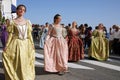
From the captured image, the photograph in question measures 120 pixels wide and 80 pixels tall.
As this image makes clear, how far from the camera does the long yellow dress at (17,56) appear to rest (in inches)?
336

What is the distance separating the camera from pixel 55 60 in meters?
10.9

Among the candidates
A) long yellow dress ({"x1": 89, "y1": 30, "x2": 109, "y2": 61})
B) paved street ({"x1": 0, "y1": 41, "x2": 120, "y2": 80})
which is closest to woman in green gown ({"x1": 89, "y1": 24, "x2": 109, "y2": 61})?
long yellow dress ({"x1": 89, "y1": 30, "x2": 109, "y2": 61})

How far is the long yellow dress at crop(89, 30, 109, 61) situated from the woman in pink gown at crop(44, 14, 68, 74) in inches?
179

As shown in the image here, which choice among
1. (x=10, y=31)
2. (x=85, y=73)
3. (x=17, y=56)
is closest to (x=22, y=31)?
(x=10, y=31)

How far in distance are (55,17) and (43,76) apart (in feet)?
5.85

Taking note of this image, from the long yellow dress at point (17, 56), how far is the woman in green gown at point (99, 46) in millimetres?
7060

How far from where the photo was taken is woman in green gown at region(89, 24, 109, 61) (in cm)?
1545

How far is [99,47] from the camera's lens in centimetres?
1571

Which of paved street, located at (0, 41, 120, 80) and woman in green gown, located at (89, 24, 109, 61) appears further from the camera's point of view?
woman in green gown, located at (89, 24, 109, 61)

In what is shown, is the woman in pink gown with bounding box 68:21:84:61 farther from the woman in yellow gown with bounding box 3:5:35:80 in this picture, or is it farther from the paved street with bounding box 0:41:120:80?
the woman in yellow gown with bounding box 3:5:35:80

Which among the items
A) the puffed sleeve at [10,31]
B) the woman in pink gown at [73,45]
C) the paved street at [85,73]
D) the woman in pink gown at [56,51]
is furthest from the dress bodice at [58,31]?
the woman in pink gown at [73,45]

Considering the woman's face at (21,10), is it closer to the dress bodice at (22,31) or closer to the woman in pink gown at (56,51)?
the dress bodice at (22,31)

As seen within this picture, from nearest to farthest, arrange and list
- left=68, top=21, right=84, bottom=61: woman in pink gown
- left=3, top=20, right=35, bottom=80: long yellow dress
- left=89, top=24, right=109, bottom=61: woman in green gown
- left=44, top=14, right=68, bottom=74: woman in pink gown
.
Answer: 1. left=3, top=20, right=35, bottom=80: long yellow dress
2. left=44, top=14, right=68, bottom=74: woman in pink gown
3. left=68, top=21, right=84, bottom=61: woman in pink gown
4. left=89, top=24, right=109, bottom=61: woman in green gown

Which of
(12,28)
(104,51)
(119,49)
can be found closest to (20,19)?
(12,28)
